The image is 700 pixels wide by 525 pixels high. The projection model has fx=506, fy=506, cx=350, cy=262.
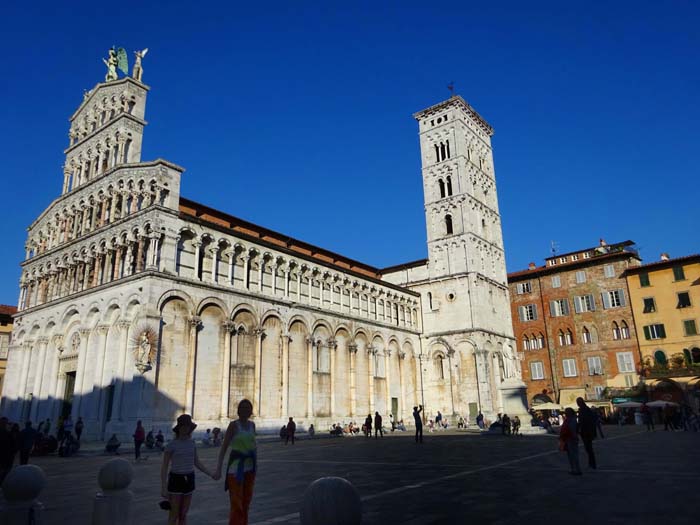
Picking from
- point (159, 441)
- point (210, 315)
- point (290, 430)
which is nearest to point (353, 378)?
point (290, 430)

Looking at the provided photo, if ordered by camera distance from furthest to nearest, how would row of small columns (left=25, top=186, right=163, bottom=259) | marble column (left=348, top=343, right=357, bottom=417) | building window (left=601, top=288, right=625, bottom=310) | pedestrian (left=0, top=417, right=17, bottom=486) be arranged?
1. building window (left=601, top=288, right=625, bottom=310)
2. marble column (left=348, top=343, right=357, bottom=417)
3. row of small columns (left=25, top=186, right=163, bottom=259)
4. pedestrian (left=0, top=417, right=17, bottom=486)

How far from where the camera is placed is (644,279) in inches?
1656

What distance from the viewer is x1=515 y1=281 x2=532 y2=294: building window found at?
49.3 metres

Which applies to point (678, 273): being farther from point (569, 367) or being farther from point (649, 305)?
point (569, 367)

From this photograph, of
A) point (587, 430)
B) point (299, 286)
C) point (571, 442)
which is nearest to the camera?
point (571, 442)

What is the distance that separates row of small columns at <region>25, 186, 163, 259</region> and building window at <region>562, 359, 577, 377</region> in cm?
3665

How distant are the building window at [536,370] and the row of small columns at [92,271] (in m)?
Answer: 36.2

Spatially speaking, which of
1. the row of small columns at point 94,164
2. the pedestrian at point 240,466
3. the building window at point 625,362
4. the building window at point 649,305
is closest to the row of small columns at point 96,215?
the row of small columns at point 94,164

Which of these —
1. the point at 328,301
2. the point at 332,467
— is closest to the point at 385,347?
the point at 328,301

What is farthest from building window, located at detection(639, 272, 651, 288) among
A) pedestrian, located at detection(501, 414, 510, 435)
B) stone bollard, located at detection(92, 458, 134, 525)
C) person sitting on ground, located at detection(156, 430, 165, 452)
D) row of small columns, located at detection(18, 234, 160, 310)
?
stone bollard, located at detection(92, 458, 134, 525)

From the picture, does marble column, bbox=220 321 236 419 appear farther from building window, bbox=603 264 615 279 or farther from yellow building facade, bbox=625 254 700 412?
building window, bbox=603 264 615 279

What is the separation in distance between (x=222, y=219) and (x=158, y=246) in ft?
27.5

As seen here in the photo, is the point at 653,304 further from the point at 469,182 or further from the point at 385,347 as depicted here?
the point at 385,347

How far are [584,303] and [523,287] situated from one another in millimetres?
6171
